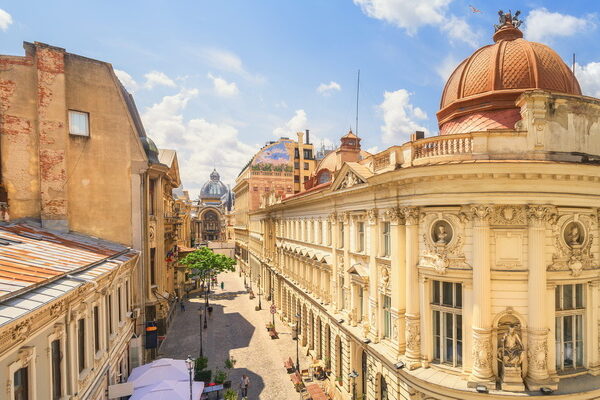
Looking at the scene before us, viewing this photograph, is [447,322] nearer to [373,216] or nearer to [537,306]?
[537,306]

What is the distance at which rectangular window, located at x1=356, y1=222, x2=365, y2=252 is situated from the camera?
67.5 feet

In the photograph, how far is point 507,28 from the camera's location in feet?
61.7

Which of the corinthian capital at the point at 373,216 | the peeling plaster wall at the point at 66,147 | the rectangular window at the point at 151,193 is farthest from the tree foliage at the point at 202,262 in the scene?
→ the corinthian capital at the point at 373,216

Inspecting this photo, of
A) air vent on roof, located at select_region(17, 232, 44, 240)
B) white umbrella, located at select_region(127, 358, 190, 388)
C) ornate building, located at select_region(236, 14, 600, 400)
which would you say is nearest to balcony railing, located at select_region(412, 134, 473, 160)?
ornate building, located at select_region(236, 14, 600, 400)

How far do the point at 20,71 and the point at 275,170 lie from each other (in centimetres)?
4653

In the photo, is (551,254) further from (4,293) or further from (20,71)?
(20,71)

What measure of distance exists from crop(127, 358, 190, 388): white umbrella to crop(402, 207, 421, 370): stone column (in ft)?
39.7

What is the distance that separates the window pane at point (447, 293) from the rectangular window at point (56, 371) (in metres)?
14.3

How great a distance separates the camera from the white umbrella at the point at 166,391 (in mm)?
15797

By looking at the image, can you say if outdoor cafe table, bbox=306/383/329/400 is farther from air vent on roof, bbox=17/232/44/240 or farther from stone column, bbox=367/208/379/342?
air vent on roof, bbox=17/232/44/240

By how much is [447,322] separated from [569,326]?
195 inches

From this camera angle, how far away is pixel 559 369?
13.7 meters

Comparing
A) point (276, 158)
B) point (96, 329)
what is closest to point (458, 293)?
point (96, 329)

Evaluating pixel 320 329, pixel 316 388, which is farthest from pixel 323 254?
pixel 316 388
